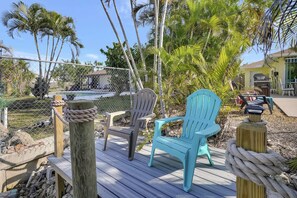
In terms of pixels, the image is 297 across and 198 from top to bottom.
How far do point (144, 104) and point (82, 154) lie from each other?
2463mm

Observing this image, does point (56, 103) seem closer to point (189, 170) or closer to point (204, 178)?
point (189, 170)

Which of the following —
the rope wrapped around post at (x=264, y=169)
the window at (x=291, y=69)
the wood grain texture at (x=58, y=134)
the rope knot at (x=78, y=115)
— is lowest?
the wood grain texture at (x=58, y=134)

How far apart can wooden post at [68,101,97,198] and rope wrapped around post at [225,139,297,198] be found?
2.62ft

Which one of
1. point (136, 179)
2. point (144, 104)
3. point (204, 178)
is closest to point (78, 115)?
point (136, 179)

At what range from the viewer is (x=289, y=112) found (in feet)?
22.9

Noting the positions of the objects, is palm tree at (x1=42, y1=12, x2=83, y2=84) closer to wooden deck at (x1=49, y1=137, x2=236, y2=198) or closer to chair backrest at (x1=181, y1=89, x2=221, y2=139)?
wooden deck at (x1=49, y1=137, x2=236, y2=198)

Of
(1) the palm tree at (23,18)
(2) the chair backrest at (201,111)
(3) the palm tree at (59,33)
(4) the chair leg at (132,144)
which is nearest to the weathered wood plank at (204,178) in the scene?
(4) the chair leg at (132,144)

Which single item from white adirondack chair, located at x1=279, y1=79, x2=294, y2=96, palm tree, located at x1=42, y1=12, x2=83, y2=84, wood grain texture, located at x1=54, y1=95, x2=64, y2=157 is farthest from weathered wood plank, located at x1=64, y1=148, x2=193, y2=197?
white adirondack chair, located at x1=279, y1=79, x2=294, y2=96

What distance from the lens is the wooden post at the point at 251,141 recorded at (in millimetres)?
641

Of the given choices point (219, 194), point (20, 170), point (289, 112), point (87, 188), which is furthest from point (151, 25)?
point (87, 188)

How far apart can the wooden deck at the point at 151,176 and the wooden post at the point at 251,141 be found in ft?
4.88

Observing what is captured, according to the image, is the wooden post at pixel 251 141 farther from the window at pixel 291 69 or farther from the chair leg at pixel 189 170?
the window at pixel 291 69

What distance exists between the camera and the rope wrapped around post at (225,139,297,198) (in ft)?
2.01

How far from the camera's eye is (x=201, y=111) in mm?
2789
